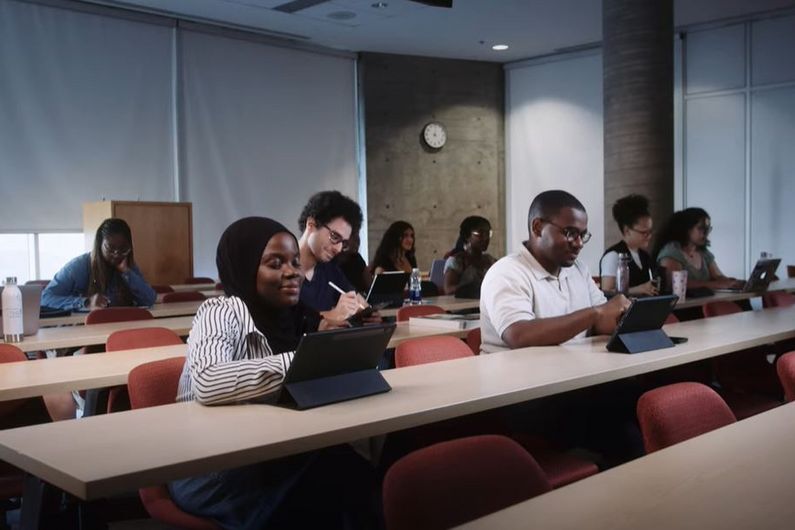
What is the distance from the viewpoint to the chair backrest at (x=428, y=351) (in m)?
3.17

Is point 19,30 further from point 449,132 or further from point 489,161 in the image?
point 489,161

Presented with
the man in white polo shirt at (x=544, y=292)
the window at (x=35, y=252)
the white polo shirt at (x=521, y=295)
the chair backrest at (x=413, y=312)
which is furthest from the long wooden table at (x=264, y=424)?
the window at (x=35, y=252)

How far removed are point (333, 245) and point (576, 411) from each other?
1.39 m

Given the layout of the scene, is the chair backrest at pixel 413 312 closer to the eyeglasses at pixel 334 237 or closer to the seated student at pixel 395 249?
the eyeglasses at pixel 334 237

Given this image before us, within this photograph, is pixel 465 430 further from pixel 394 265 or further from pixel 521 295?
pixel 394 265

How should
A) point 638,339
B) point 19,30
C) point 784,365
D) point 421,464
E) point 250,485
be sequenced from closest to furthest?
point 421,464, point 250,485, point 784,365, point 638,339, point 19,30

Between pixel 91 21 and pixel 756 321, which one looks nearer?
pixel 756 321

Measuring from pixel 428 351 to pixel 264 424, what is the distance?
1.27 metres

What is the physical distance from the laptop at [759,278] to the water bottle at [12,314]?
16.3 feet

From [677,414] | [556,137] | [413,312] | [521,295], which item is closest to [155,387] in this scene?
[521,295]

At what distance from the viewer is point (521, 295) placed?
132 inches

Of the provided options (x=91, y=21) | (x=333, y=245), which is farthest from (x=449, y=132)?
(x=333, y=245)

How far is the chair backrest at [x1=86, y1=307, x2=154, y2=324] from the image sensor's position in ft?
15.9

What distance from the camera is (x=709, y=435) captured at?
200 centimetres
